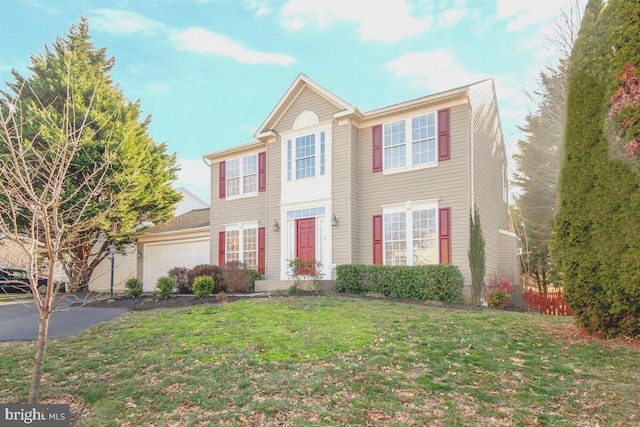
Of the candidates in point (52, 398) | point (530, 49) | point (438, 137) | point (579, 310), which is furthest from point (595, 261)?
point (530, 49)

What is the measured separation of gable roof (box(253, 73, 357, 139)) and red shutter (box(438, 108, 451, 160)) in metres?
2.81

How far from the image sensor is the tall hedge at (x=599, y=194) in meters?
5.92

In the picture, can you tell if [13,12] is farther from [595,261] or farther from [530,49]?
[530,49]

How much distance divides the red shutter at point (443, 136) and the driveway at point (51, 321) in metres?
10.2

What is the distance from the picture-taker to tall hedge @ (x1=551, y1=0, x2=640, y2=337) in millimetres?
5922

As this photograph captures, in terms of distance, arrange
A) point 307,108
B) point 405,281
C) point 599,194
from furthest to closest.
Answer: point 307,108, point 405,281, point 599,194

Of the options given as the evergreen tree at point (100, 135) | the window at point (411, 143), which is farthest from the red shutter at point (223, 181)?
the window at point (411, 143)

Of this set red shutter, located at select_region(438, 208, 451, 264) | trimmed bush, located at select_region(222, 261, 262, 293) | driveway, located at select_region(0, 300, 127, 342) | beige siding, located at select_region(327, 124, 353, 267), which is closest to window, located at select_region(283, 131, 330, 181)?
beige siding, located at select_region(327, 124, 353, 267)

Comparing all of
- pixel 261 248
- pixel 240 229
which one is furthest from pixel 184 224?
pixel 261 248

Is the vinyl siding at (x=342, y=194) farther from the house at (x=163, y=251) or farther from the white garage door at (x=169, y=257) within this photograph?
the white garage door at (x=169, y=257)

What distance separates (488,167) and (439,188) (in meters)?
3.34

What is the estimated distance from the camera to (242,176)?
56.0 ft

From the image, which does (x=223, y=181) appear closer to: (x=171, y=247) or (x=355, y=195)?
(x=171, y=247)

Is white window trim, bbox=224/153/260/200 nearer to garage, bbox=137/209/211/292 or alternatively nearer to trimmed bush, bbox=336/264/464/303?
garage, bbox=137/209/211/292
